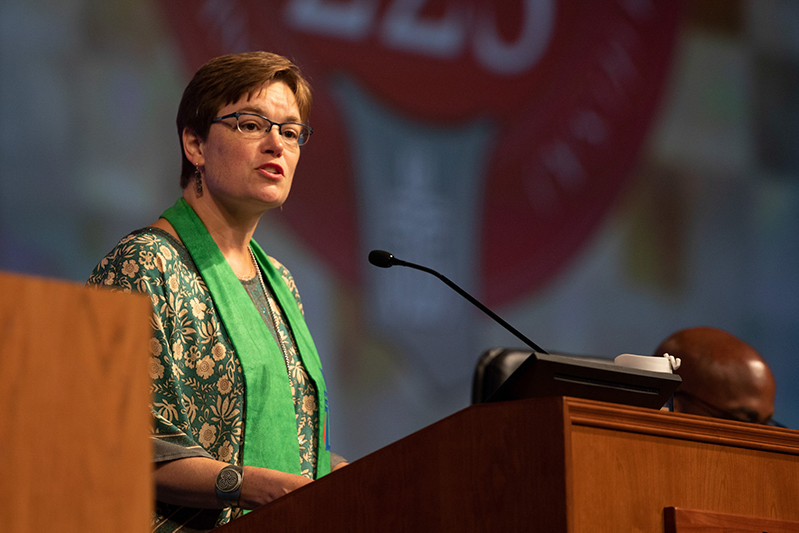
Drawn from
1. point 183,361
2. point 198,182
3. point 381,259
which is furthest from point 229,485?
point 198,182

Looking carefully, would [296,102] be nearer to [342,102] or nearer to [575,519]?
[342,102]

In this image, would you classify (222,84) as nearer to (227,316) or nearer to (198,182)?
(198,182)

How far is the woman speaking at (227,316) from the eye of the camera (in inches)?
66.7

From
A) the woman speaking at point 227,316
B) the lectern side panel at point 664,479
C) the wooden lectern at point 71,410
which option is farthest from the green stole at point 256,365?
the wooden lectern at point 71,410

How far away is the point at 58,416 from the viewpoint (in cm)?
73

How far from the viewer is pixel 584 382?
1232 millimetres

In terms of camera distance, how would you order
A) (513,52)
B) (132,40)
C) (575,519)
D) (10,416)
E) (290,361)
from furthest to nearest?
(513,52) → (132,40) → (290,361) → (575,519) → (10,416)

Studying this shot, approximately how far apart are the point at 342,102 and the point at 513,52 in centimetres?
80

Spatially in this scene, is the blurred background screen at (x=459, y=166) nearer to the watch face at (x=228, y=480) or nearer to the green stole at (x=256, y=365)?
the green stole at (x=256, y=365)

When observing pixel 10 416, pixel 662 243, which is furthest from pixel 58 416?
pixel 662 243

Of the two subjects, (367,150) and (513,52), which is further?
(513,52)

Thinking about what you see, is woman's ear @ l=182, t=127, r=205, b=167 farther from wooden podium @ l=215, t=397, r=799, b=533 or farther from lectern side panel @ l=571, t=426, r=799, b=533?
lectern side panel @ l=571, t=426, r=799, b=533

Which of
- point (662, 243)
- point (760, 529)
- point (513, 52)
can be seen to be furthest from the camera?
point (662, 243)

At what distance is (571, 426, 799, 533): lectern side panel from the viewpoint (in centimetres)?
111
